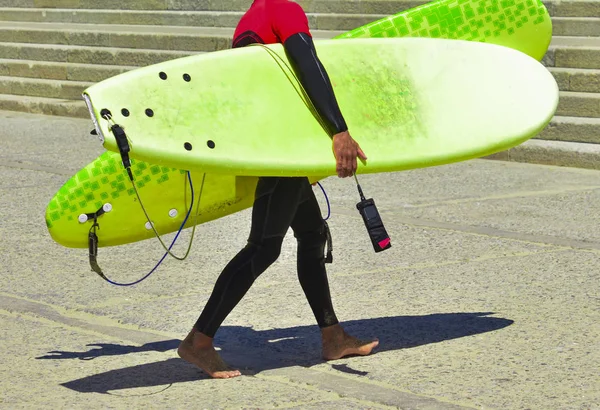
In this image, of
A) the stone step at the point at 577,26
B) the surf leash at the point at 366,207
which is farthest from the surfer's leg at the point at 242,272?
the stone step at the point at 577,26

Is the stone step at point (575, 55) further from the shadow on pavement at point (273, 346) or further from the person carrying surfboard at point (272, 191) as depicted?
the person carrying surfboard at point (272, 191)

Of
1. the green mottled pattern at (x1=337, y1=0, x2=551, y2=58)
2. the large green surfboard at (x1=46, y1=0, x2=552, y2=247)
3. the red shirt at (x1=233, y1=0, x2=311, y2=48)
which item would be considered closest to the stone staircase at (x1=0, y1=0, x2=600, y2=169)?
the green mottled pattern at (x1=337, y1=0, x2=551, y2=58)

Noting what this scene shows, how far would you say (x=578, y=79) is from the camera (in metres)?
10.2

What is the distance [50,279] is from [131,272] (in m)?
0.43

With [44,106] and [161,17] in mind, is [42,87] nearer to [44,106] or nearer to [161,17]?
[44,106]

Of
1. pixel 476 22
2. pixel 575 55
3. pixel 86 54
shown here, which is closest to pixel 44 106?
pixel 86 54

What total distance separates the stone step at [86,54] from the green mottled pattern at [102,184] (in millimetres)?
8580

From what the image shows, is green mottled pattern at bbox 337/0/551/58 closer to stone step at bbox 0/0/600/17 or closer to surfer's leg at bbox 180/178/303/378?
surfer's leg at bbox 180/178/303/378

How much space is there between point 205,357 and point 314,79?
1.13 meters

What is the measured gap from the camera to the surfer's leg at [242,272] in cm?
445

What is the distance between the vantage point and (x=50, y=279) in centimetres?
606

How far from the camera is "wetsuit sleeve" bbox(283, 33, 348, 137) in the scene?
4.41 m

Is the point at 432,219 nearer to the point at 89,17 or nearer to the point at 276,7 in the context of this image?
the point at 276,7

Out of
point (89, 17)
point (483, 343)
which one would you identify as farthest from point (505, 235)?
point (89, 17)
